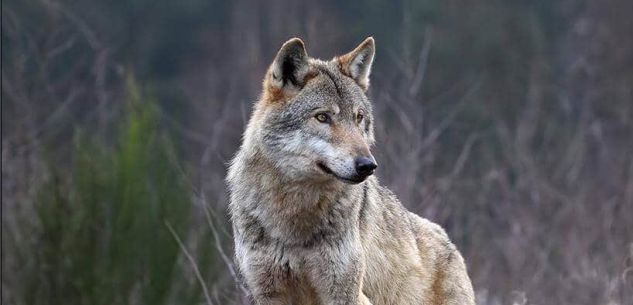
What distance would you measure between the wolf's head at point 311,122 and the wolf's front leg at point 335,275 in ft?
1.31

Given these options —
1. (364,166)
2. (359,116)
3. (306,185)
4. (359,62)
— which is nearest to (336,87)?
(359,116)

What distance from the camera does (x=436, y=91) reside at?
27484mm

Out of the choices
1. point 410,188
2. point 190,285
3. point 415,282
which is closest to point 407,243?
Answer: point 415,282

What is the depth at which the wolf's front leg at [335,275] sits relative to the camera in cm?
696

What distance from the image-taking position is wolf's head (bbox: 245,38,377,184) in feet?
22.3

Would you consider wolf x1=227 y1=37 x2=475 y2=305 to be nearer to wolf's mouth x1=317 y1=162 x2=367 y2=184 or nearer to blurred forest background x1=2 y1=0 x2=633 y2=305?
wolf's mouth x1=317 y1=162 x2=367 y2=184

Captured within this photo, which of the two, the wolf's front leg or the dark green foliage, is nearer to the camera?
the wolf's front leg

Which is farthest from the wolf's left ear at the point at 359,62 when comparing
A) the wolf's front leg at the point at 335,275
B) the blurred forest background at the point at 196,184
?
the blurred forest background at the point at 196,184

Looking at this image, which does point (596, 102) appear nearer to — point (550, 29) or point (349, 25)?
point (550, 29)

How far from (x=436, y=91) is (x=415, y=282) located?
19804 mm

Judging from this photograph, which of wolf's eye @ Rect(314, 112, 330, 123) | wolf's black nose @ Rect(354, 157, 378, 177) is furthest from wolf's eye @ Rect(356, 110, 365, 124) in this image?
wolf's black nose @ Rect(354, 157, 378, 177)

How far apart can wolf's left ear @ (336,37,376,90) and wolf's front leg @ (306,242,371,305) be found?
0.99m

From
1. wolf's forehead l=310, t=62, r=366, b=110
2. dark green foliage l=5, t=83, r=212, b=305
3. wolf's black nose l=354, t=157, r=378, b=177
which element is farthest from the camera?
dark green foliage l=5, t=83, r=212, b=305

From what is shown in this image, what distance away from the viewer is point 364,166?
664 cm
